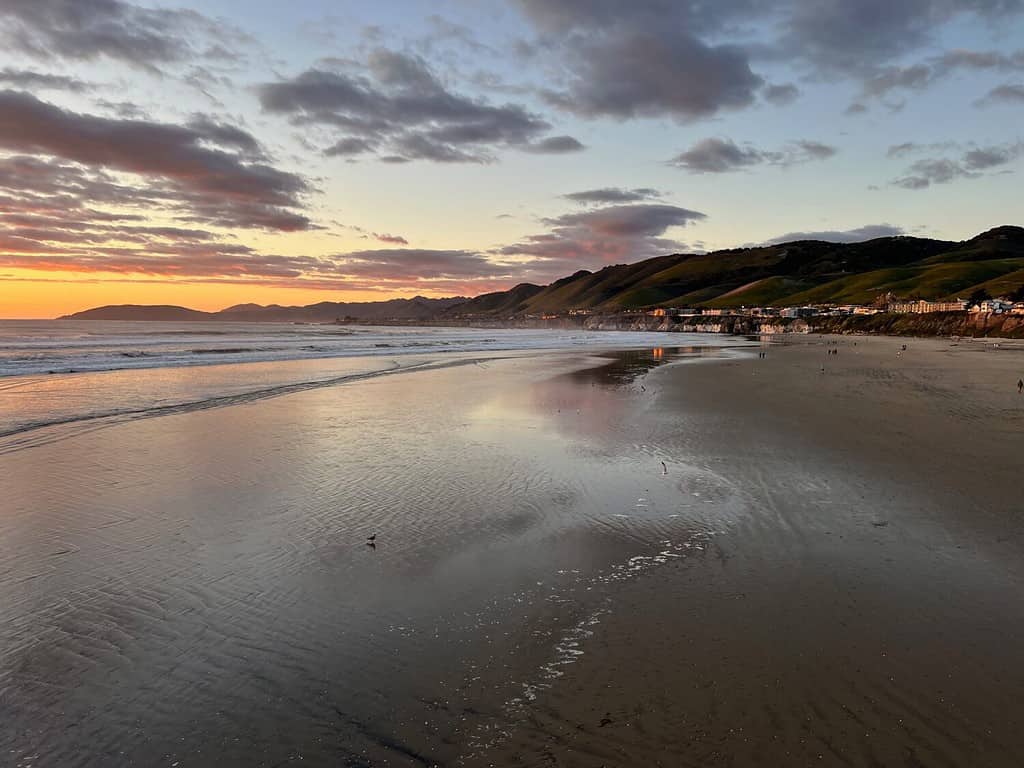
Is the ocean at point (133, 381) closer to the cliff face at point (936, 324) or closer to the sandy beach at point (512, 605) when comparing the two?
the sandy beach at point (512, 605)

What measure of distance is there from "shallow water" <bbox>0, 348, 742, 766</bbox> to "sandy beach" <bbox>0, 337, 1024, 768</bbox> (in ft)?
0.13

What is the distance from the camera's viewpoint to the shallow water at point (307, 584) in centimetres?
475

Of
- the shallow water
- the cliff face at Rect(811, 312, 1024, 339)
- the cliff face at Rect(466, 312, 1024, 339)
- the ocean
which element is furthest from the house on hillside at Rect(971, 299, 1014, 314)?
the shallow water

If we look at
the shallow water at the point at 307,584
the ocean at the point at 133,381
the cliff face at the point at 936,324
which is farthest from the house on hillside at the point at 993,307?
the shallow water at the point at 307,584

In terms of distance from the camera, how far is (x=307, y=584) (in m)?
7.39

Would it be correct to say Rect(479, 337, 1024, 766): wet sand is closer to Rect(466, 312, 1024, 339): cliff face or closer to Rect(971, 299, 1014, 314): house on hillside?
Rect(466, 312, 1024, 339): cliff face

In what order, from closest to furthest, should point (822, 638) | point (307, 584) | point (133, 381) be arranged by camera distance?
point (822, 638) → point (307, 584) → point (133, 381)

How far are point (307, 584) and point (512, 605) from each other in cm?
285

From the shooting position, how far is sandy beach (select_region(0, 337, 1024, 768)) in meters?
4.58

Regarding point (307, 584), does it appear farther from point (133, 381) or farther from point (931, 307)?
point (931, 307)

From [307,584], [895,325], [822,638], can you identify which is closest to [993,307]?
[895,325]

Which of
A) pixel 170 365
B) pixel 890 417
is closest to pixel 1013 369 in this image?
pixel 890 417

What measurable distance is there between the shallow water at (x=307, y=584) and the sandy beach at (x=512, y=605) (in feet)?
0.13

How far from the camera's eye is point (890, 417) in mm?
20125
